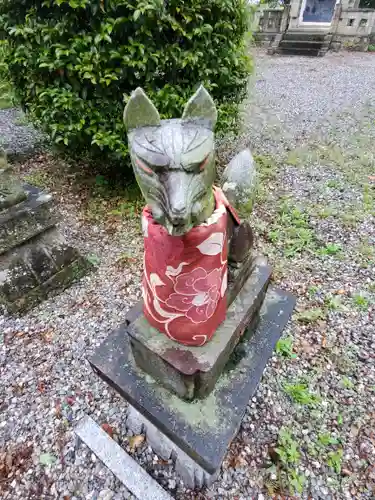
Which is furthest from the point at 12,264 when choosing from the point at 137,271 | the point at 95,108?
the point at 95,108

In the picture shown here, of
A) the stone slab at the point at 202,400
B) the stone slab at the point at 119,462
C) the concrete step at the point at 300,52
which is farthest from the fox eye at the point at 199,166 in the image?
the concrete step at the point at 300,52

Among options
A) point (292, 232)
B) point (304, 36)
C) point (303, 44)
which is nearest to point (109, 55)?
point (292, 232)

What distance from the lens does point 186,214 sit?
994 millimetres

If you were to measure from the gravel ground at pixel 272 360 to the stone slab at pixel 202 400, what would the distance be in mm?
501

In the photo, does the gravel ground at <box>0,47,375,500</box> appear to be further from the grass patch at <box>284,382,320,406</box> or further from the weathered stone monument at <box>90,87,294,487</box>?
the weathered stone monument at <box>90,87,294,487</box>

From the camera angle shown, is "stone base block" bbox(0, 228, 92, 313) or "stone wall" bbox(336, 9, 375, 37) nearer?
"stone base block" bbox(0, 228, 92, 313)

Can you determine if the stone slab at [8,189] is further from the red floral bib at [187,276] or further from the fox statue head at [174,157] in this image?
the fox statue head at [174,157]

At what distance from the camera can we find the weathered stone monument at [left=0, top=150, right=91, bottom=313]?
270cm

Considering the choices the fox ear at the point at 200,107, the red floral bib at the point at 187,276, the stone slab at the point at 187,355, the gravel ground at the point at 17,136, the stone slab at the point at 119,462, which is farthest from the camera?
the gravel ground at the point at 17,136

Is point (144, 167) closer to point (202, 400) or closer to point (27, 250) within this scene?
point (202, 400)

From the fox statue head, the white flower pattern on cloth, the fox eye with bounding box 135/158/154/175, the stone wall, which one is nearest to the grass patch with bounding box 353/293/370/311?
the white flower pattern on cloth

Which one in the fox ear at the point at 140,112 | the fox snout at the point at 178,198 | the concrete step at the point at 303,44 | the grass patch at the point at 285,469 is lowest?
the grass patch at the point at 285,469

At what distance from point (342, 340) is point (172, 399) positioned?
1668 millimetres

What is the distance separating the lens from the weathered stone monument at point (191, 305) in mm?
1054
